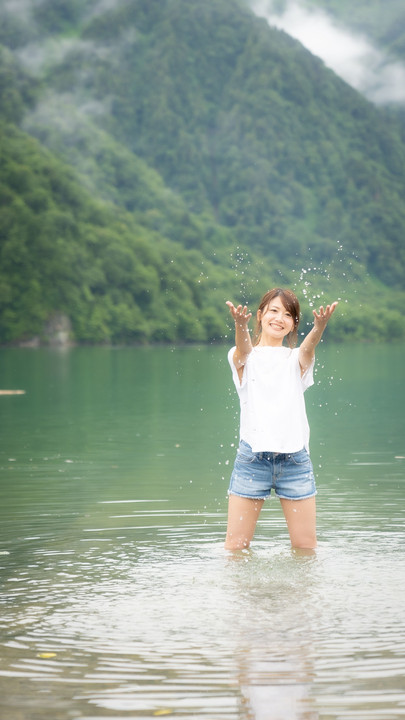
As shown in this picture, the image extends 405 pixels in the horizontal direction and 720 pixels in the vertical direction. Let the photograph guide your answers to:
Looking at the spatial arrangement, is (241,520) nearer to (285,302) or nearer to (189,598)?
(189,598)

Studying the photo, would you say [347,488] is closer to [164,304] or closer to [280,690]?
[280,690]

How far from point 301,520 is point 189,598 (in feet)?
4.91

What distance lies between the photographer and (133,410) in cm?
3406

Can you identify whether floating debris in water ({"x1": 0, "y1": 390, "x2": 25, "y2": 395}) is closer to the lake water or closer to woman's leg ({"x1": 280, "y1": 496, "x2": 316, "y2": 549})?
the lake water

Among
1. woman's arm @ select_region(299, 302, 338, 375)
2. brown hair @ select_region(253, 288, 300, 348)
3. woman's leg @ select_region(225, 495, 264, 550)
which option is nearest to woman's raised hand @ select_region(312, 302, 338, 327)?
woman's arm @ select_region(299, 302, 338, 375)

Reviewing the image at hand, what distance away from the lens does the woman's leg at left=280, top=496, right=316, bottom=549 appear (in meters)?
9.52

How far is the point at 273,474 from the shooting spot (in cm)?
951

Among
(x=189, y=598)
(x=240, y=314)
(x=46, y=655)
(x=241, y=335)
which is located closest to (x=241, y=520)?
(x=189, y=598)

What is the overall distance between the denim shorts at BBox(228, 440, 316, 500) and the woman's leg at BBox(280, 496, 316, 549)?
6 cm

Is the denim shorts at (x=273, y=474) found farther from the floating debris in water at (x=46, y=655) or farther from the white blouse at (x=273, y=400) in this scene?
the floating debris in water at (x=46, y=655)

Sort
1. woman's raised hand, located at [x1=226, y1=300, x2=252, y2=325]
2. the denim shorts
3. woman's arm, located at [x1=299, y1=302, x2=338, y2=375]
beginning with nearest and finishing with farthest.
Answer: woman's raised hand, located at [x1=226, y1=300, x2=252, y2=325]
woman's arm, located at [x1=299, y1=302, x2=338, y2=375]
the denim shorts

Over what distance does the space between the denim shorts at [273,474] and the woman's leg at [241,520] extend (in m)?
0.08

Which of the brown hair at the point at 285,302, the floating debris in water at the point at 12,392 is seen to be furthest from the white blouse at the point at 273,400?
the floating debris in water at the point at 12,392

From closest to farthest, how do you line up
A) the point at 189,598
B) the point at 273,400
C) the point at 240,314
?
1. the point at 189,598
2. the point at 240,314
3. the point at 273,400
